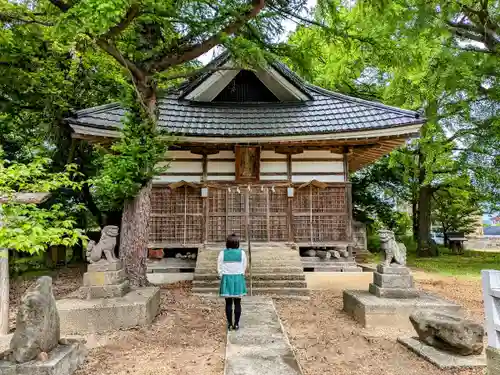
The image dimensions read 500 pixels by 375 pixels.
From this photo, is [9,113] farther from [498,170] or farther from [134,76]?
[498,170]

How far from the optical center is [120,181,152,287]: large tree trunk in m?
6.87

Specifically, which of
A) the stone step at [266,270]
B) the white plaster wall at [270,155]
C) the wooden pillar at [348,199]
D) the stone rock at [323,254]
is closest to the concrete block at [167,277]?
the stone step at [266,270]

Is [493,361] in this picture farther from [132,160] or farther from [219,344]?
[132,160]

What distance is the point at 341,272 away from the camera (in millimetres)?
9227

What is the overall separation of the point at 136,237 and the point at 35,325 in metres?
3.43

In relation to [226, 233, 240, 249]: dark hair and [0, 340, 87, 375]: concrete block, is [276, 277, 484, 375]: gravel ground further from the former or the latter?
[0, 340, 87, 375]: concrete block

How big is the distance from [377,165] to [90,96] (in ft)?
52.7

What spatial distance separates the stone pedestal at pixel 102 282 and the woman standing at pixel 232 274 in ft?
7.17

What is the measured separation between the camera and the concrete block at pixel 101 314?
5.34 m

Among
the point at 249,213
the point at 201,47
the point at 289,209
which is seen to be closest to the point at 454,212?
the point at 289,209

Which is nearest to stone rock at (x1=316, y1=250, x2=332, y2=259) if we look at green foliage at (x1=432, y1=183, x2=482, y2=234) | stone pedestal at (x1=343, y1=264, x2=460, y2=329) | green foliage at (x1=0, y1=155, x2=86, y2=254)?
stone pedestal at (x1=343, y1=264, x2=460, y2=329)

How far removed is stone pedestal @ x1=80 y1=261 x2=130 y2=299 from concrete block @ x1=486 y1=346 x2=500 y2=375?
5586mm

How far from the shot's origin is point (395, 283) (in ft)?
20.4

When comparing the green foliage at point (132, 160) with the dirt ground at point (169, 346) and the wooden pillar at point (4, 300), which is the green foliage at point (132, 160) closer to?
the wooden pillar at point (4, 300)
